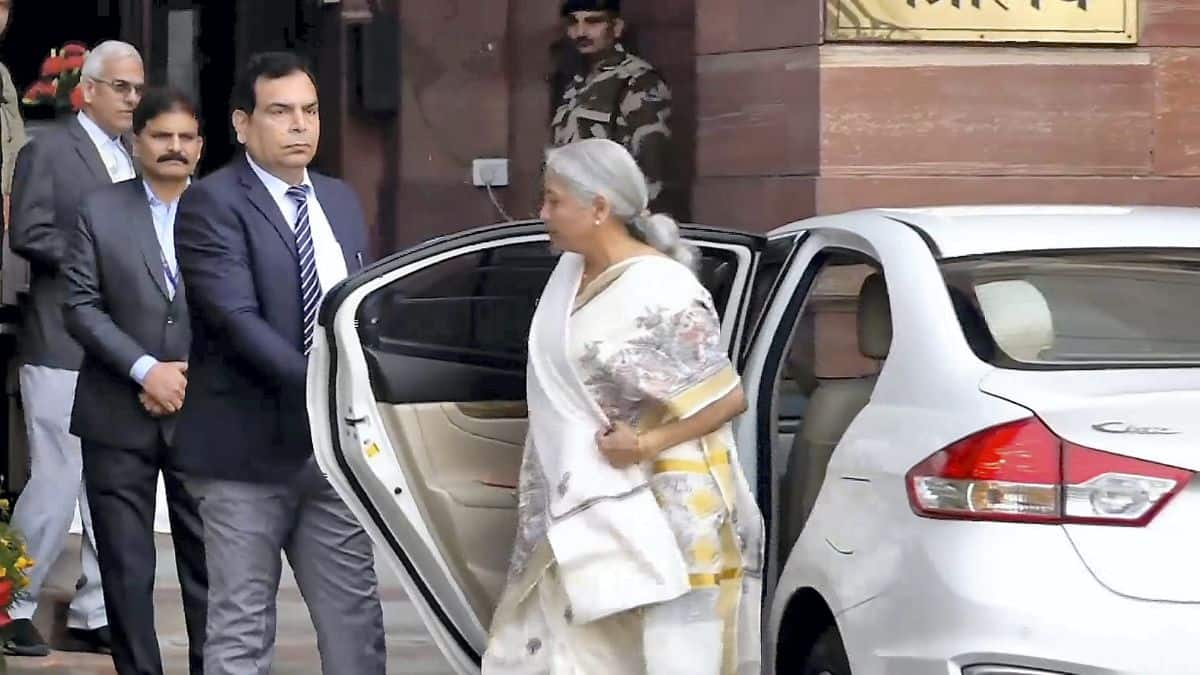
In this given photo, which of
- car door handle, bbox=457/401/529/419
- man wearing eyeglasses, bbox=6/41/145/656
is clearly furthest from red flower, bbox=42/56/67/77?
car door handle, bbox=457/401/529/419

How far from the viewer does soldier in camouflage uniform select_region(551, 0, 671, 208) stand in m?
10.2

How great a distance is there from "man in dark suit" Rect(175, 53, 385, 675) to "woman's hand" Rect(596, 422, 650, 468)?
0.96 metres

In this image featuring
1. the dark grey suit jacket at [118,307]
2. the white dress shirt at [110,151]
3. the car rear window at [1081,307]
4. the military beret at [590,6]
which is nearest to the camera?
the car rear window at [1081,307]

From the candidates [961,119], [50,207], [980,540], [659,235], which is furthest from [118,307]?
[961,119]

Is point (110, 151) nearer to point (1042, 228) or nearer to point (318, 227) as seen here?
point (318, 227)

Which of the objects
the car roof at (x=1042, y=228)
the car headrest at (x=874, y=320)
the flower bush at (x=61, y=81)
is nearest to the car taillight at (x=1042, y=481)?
the car headrest at (x=874, y=320)

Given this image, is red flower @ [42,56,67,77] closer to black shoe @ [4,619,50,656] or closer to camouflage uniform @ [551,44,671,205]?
camouflage uniform @ [551,44,671,205]

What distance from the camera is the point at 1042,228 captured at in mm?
5043

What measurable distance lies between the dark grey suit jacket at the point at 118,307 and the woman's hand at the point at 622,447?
210 cm

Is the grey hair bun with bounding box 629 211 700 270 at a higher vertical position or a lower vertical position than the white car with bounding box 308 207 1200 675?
higher

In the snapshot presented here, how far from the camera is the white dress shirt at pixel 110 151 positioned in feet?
24.6

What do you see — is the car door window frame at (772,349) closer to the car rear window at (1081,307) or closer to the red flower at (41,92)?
the car rear window at (1081,307)

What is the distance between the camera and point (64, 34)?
39.3ft

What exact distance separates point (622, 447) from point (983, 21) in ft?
14.5
